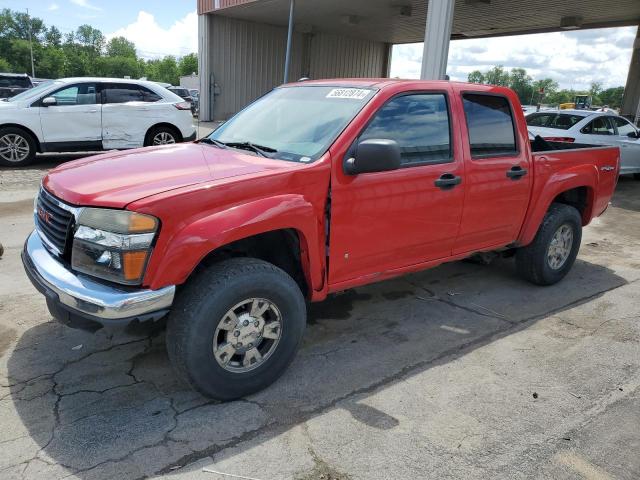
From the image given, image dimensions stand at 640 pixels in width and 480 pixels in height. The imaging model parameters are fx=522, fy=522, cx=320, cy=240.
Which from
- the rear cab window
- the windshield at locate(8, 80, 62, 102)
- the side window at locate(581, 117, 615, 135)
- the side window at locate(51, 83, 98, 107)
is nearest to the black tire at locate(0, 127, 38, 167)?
the windshield at locate(8, 80, 62, 102)

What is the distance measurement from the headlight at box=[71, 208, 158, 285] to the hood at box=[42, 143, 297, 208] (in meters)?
0.08

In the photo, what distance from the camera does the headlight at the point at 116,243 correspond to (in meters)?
2.62

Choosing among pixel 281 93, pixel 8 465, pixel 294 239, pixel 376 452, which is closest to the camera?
pixel 8 465

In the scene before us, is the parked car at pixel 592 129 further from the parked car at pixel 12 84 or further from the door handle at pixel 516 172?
the parked car at pixel 12 84

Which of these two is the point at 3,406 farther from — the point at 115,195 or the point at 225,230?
the point at 225,230

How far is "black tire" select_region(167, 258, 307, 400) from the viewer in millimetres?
2777

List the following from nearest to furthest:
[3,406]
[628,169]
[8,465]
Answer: [8,465]
[3,406]
[628,169]

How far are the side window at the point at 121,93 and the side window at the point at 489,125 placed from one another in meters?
8.52

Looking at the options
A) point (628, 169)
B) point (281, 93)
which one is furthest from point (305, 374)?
point (628, 169)

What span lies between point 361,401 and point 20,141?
31.0 feet

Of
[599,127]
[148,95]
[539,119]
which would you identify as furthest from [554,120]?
[148,95]

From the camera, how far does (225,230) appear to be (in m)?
2.77

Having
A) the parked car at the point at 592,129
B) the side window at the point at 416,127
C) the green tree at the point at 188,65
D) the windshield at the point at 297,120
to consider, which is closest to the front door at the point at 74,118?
the windshield at the point at 297,120

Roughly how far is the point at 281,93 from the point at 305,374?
2261mm
